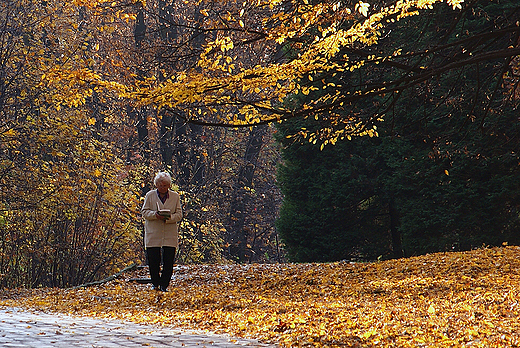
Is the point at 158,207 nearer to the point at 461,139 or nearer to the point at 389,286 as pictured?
the point at 389,286

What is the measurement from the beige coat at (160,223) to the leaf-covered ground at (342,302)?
74cm

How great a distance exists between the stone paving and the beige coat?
2570 millimetres

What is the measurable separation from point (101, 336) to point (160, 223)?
147 inches

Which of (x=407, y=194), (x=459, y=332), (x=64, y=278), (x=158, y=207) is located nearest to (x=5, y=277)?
(x=64, y=278)

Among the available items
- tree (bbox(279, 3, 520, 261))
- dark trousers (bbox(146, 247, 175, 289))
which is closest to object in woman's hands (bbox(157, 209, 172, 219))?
dark trousers (bbox(146, 247, 175, 289))

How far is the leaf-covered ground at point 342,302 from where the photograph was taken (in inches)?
198

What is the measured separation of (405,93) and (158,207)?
258 inches

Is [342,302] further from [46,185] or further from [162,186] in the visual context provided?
[46,185]

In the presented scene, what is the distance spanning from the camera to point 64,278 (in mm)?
13812

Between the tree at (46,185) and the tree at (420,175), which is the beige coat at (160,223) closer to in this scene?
the tree at (420,175)

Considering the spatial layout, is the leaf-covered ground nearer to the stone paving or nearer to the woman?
the stone paving

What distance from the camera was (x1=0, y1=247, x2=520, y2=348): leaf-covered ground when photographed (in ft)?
16.5

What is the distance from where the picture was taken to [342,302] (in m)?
7.15

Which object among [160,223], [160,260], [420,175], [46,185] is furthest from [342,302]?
[46,185]
